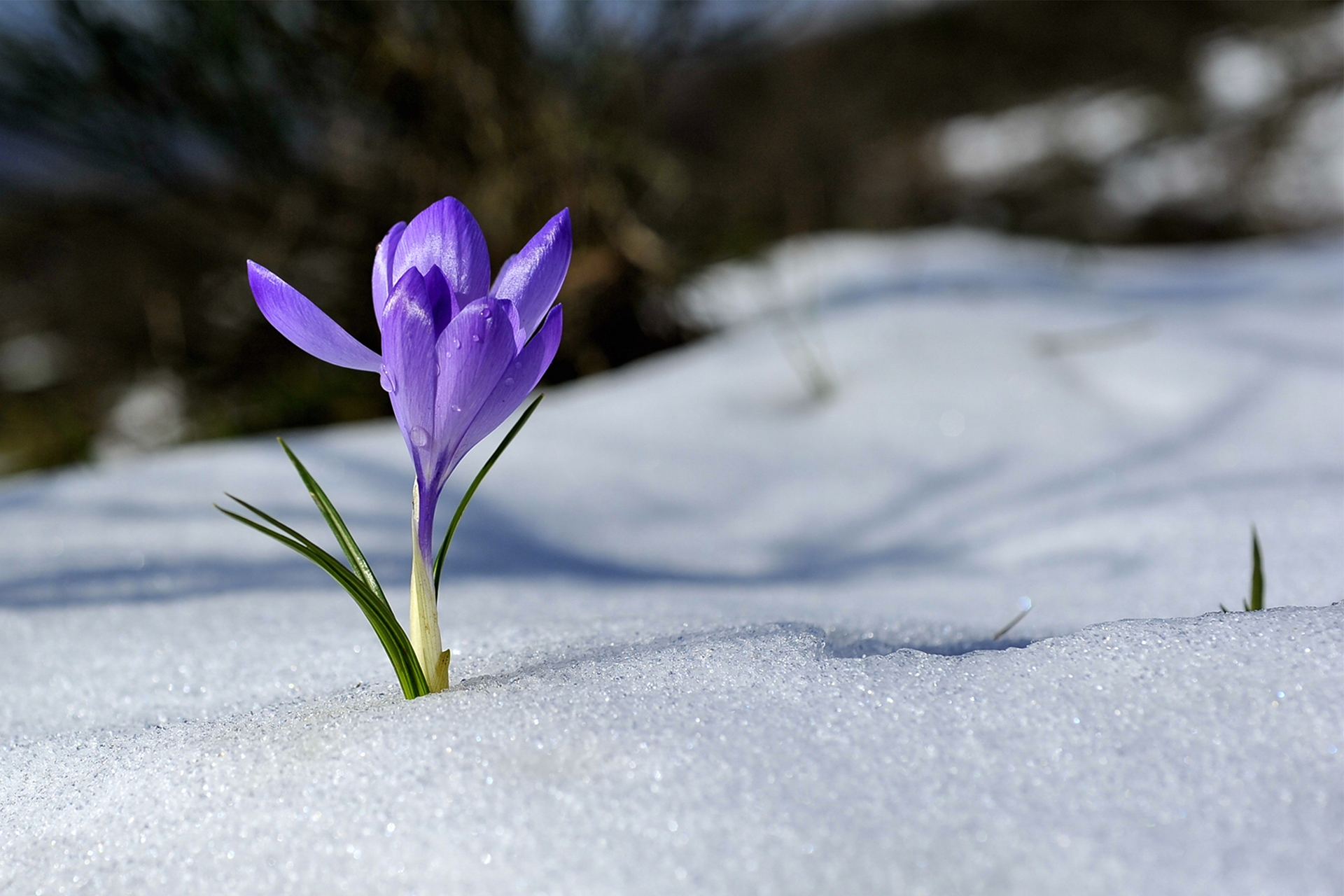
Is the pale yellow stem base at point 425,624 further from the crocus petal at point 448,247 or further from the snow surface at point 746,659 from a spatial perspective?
the crocus petal at point 448,247

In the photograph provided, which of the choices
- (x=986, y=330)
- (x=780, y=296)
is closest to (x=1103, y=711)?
(x=986, y=330)

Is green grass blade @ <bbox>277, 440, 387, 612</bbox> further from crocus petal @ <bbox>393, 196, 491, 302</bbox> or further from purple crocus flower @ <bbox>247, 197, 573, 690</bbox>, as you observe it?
crocus petal @ <bbox>393, 196, 491, 302</bbox>

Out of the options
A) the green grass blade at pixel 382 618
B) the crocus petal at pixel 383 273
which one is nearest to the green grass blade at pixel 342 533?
the green grass blade at pixel 382 618

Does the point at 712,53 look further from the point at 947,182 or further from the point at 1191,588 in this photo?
the point at 1191,588

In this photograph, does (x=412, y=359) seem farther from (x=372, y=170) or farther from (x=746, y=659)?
(x=372, y=170)

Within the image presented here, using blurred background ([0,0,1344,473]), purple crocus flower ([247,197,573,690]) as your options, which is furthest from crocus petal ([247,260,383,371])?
blurred background ([0,0,1344,473])

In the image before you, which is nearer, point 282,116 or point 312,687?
point 312,687

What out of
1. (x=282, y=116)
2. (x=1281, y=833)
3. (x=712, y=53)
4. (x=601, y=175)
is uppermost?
(x=712, y=53)
